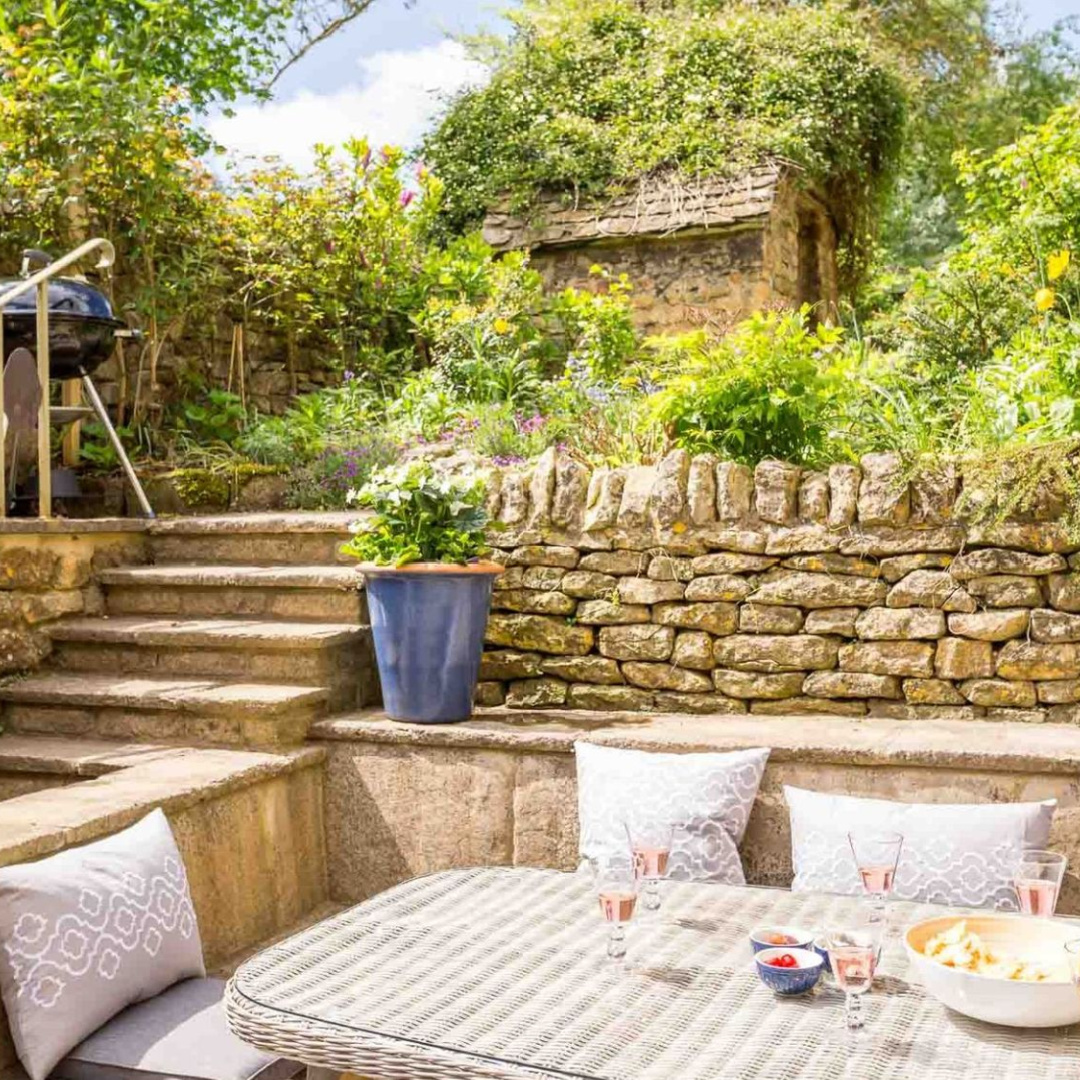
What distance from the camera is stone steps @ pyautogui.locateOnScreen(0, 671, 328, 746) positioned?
405cm

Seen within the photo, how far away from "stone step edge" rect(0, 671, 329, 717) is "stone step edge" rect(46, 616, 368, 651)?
14cm

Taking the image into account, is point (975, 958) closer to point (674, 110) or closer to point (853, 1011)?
point (853, 1011)

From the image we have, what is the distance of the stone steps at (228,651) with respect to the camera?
4.34 metres

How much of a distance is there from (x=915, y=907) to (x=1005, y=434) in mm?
2083

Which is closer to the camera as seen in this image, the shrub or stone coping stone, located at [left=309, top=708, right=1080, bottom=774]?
stone coping stone, located at [left=309, top=708, right=1080, bottom=774]

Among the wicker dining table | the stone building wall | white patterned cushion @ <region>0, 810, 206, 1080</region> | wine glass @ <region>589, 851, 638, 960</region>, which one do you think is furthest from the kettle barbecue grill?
wine glass @ <region>589, 851, 638, 960</region>

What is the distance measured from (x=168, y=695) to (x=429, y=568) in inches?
40.3

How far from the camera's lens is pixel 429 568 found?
4012mm

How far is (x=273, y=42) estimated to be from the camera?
424 inches

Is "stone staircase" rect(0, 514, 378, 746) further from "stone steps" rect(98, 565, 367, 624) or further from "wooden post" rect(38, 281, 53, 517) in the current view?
"wooden post" rect(38, 281, 53, 517)

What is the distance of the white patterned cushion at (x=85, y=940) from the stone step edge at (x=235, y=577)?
1.73 meters

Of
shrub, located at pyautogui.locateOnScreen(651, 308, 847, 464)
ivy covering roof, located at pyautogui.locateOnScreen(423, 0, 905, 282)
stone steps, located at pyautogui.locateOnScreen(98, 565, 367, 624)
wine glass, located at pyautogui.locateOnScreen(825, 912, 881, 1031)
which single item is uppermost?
ivy covering roof, located at pyautogui.locateOnScreen(423, 0, 905, 282)

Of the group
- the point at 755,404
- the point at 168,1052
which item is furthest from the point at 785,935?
the point at 755,404

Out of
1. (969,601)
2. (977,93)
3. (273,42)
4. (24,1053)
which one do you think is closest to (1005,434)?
(969,601)
